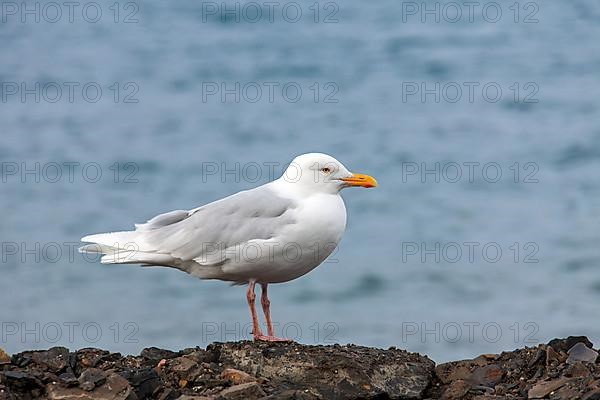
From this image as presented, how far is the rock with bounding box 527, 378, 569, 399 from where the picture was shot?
6.67 meters

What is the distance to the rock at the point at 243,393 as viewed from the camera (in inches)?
254

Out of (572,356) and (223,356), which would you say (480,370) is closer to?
(572,356)

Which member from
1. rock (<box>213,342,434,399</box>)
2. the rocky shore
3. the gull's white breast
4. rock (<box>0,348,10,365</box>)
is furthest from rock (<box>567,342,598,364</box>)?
rock (<box>0,348,10,365</box>)

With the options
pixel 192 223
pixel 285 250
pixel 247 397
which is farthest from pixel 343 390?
pixel 192 223

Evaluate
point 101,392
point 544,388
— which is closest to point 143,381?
point 101,392

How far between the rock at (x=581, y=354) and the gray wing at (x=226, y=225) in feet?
7.03

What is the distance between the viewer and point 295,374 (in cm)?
705

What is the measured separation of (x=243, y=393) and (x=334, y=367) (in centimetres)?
77

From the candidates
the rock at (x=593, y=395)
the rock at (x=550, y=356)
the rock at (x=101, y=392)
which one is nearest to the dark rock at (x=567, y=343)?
the rock at (x=550, y=356)

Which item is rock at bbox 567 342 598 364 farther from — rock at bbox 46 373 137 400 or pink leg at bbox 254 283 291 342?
rock at bbox 46 373 137 400

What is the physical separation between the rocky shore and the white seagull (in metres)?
0.53

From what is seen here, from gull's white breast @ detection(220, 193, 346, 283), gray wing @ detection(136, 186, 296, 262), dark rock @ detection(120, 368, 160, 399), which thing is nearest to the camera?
dark rock @ detection(120, 368, 160, 399)

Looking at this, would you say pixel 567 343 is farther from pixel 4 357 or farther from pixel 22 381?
pixel 4 357

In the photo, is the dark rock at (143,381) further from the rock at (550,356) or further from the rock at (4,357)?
the rock at (550,356)
